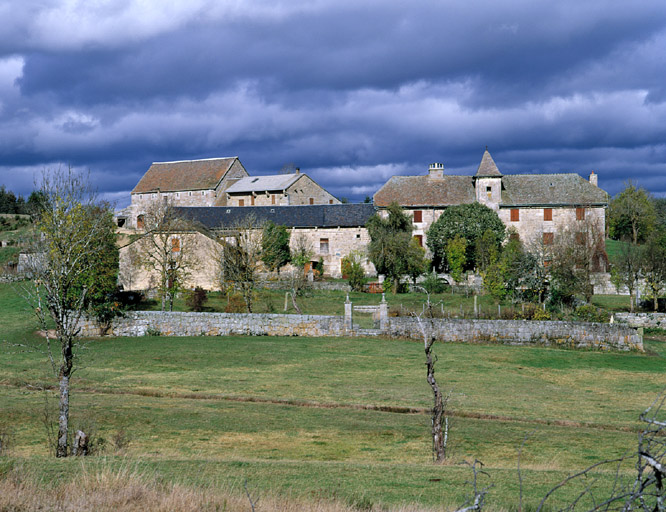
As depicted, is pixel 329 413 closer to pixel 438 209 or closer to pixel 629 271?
pixel 629 271

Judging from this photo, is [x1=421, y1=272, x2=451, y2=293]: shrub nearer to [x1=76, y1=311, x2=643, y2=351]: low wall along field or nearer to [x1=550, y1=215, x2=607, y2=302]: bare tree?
[x1=550, y1=215, x2=607, y2=302]: bare tree

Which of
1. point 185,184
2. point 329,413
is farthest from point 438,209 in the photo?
point 329,413

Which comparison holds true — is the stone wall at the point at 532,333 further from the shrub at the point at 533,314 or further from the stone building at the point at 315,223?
the stone building at the point at 315,223

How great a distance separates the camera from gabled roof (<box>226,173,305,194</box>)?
8212 cm

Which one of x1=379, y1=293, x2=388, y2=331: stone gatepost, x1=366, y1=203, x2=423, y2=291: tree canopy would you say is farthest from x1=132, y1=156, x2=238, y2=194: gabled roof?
x1=379, y1=293, x2=388, y2=331: stone gatepost

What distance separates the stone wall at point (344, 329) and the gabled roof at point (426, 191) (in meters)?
33.5

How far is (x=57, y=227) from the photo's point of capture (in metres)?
31.1

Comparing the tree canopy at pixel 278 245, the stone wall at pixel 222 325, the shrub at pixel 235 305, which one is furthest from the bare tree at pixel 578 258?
the tree canopy at pixel 278 245

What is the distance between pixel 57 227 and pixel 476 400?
67.7ft

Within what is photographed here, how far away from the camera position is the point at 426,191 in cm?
7244

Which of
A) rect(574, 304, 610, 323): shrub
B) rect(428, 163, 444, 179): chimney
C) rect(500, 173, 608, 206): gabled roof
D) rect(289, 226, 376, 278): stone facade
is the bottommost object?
rect(574, 304, 610, 323): shrub

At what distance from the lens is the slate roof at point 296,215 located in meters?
69.2

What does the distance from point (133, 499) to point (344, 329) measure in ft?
97.7

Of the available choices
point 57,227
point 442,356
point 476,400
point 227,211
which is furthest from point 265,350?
point 227,211
